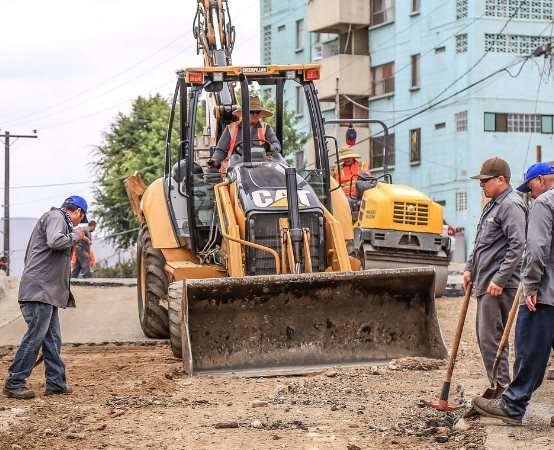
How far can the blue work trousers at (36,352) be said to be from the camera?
10.7m

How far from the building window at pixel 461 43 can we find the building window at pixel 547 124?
3.74 meters

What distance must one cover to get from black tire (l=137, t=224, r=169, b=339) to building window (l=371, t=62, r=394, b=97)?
32570 mm

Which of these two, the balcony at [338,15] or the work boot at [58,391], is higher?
the balcony at [338,15]

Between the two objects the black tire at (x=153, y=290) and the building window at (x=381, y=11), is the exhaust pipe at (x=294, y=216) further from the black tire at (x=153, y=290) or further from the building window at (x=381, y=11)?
the building window at (x=381, y=11)

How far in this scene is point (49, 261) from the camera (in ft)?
35.8

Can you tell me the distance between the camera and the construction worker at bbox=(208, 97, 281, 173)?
13.6 meters

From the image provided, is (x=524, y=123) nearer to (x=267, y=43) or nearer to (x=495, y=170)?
(x=267, y=43)

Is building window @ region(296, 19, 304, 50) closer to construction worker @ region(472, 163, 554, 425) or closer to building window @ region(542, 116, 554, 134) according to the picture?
building window @ region(542, 116, 554, 134)

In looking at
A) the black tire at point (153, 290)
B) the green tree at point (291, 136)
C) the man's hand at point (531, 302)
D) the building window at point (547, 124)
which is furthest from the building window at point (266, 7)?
the man's hand at point (531, 302)

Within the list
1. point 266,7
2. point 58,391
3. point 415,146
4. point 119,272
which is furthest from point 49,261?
point 266,7

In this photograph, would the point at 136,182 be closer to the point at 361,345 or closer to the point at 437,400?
the point at 361,345

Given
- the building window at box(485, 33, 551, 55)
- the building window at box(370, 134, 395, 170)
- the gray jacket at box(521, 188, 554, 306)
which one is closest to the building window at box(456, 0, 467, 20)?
the building window at box(485, 33, 551, 55)

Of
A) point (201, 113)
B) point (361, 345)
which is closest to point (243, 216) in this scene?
point (361, 345)

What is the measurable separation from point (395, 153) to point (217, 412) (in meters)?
37.8
